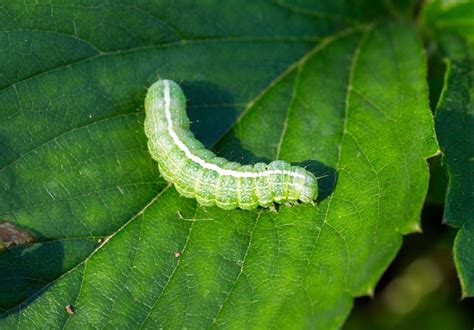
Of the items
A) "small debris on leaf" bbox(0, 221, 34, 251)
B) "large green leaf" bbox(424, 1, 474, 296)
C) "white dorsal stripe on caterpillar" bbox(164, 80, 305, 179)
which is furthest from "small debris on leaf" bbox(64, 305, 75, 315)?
"large green leaf" bbox(424, 1, 474, 296)

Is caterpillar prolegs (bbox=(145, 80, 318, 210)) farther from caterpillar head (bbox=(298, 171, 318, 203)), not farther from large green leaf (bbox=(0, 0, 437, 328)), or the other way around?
large green leaf (bbox=(0, 0, 437, 328))

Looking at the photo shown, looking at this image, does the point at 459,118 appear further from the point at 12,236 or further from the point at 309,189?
the point at 12,236

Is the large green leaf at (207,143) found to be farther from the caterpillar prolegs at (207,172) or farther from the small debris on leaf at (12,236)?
the caterpillar prolegs at (207,172)

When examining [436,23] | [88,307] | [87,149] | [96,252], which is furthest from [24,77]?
[436,23]

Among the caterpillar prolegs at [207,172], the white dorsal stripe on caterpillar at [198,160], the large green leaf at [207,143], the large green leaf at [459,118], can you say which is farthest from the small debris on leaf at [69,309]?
the large green leaf at [459,118]

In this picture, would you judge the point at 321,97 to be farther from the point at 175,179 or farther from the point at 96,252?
the point at 96,252

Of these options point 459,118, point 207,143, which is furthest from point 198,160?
point 459,118
